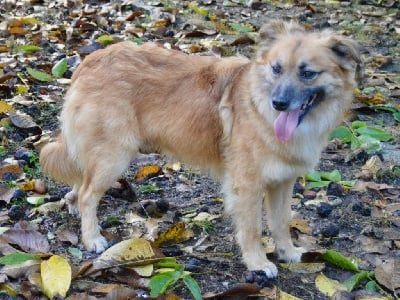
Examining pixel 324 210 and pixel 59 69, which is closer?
pixel 324 210

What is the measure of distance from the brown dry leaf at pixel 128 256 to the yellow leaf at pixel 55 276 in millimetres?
163

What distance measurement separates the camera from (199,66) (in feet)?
15.4

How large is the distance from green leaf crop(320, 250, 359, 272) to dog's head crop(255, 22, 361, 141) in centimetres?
88

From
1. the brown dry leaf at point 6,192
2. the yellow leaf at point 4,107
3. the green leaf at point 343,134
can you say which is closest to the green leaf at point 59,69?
the yellow leaf at point 4,107

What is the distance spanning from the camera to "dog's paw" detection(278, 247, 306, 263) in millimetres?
4637

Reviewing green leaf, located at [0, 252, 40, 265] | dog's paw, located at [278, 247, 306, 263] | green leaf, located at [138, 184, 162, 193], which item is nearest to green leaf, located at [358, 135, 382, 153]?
dog's paw, located at [278, 247, 306, 263]

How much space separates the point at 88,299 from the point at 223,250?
117cm

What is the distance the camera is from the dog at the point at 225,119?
13.6 ft

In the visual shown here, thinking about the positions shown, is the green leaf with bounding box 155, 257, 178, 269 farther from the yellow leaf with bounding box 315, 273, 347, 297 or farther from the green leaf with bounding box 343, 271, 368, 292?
the green leaf with bounding box 343, 271, 368, 292

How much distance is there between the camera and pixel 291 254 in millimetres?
4664

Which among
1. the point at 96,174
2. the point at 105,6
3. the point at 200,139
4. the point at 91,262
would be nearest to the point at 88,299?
the point at 91,262

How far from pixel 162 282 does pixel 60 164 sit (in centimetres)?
141

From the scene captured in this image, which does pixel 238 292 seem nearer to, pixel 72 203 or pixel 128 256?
pixel 128 256

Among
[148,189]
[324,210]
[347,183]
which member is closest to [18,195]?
[148,189]
